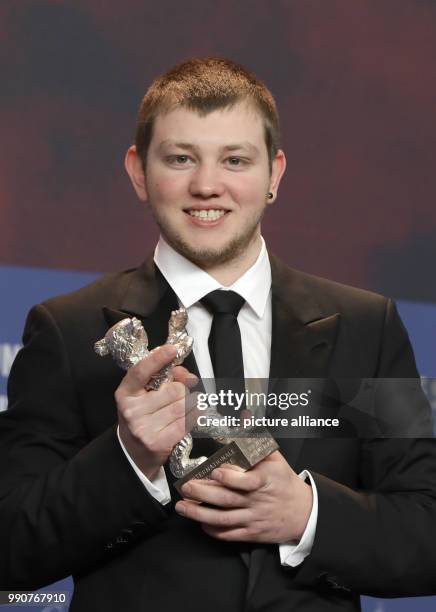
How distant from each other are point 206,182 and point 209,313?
257mm

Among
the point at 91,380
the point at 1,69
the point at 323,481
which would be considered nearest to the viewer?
the point at 323,481

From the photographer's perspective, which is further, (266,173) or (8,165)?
(8,165)

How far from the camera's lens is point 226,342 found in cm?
217

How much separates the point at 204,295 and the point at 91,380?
274mm

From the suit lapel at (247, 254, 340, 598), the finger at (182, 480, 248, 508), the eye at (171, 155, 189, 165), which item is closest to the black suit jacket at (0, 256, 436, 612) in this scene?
the suit lapel at (247, 254, 340, 598)

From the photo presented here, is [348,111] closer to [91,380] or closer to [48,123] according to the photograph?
[48,123]

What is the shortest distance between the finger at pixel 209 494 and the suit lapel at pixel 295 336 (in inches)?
7.1

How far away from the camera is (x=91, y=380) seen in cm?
220

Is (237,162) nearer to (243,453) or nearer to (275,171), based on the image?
(275,171)

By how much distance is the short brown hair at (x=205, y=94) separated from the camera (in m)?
2.23

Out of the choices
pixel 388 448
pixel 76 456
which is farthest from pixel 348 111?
pixel 76 456

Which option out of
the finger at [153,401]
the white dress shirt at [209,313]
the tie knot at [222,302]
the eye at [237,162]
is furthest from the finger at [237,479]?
the eye at [237,162]

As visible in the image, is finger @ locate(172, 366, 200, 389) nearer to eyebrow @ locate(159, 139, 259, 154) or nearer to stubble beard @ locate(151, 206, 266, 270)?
stubble beard @ locate(151, 206, 266, 270)

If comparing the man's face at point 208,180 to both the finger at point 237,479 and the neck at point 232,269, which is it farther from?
the finger at point 237,479
